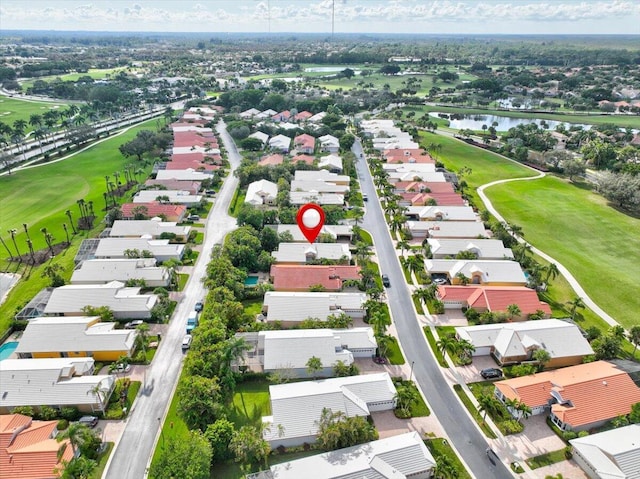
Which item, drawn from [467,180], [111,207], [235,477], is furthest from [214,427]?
[467,180]

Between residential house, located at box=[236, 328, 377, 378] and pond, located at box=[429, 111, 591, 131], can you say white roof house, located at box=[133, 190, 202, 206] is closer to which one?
residential house, located at box=[236, 328, 377, 378]

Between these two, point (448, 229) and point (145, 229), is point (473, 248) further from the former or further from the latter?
point (145, 229)

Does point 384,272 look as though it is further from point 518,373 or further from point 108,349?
A: point 108,349

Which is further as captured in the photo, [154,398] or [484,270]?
[484,270]

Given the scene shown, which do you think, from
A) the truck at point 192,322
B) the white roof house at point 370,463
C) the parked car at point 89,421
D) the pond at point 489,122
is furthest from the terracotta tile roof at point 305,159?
the white roof house at point 370,463

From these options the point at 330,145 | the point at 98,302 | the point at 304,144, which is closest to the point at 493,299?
the point at 98,302
